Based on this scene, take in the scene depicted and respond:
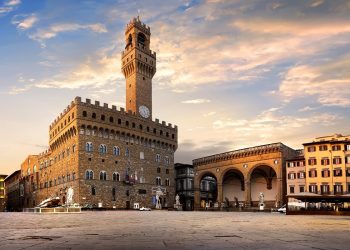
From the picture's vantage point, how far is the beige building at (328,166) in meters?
55.4

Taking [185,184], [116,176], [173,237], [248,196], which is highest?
[173,237]

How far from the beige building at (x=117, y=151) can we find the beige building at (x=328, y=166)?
2923 centimetres

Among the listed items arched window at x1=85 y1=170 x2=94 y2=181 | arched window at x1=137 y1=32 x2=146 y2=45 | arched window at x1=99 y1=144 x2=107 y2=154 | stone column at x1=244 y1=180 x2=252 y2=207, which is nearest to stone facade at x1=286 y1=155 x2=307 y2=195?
stone column at x1=244 y1=180 x2=252 y2=207

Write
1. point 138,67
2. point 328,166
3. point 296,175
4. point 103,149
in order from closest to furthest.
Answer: point 328,166 < point 296,175 < point 103,149 < point 138,67

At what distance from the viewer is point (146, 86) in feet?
254

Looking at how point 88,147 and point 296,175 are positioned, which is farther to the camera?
point 88,147

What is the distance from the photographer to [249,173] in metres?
65.4

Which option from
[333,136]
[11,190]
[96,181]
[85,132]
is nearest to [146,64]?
[85,132]

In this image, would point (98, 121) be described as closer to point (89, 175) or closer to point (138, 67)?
point (89, 175)

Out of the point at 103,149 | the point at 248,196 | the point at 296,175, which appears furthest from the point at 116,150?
the point at 296,175

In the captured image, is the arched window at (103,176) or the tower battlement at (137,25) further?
the tower battlement at (137,25)

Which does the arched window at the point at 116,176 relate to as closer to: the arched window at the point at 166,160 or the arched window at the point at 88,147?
the arched window at the point at 88,147

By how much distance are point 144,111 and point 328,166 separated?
1394 inches

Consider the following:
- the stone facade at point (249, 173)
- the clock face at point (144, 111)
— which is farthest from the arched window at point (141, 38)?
the stone facade at point (249, 173)
